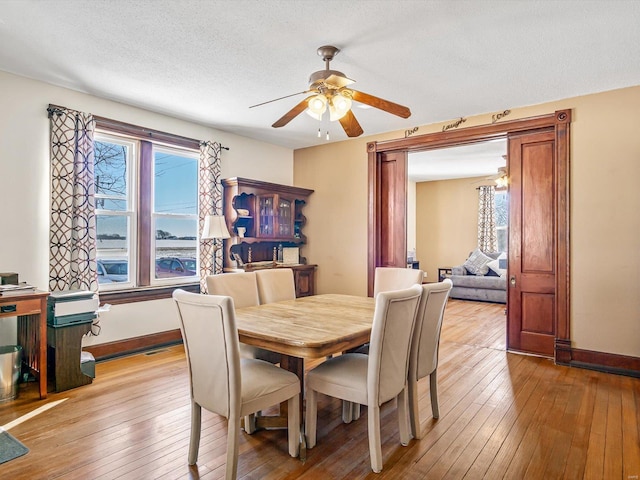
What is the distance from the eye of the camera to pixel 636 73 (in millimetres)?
3221

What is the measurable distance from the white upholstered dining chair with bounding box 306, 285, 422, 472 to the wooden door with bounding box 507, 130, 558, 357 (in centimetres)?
253

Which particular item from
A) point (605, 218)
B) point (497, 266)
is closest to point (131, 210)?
Answer: point (605, 218)

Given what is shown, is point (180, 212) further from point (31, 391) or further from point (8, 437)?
point (8, 437)

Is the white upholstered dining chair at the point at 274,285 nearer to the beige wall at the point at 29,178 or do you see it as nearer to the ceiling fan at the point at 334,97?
the ceiling fan at the point at 334,97

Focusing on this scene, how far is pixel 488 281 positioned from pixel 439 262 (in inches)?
85.7

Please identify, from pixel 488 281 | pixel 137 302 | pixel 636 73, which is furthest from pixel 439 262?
pixel 137 302

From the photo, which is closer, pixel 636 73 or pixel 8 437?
pixel 8 437

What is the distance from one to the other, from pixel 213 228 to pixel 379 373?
299cm

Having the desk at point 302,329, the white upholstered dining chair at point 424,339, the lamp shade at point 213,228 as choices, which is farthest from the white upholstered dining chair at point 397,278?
the lamp shade at point 213,228

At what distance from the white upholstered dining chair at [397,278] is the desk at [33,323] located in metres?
2.83

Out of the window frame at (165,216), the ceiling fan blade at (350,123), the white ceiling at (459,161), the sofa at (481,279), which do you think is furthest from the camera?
the sofa at (481,279)

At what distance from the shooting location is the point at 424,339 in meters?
2.44

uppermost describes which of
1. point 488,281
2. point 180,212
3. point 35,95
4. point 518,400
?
point 35,95

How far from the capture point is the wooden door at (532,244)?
3.97 meters
